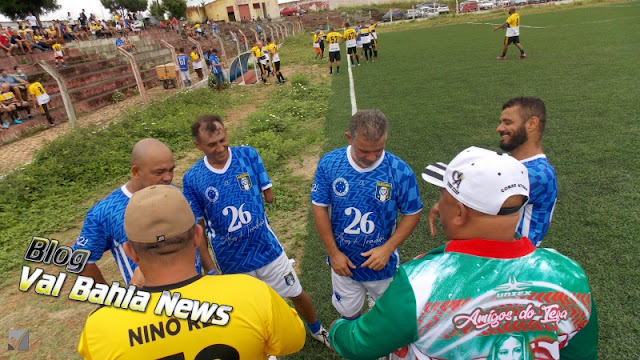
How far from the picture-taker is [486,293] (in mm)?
1300

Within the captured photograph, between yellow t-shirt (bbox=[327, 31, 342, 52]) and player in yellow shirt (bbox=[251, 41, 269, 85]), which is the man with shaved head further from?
player in yellow shirt (bbox=[251, 41, 269, 85])

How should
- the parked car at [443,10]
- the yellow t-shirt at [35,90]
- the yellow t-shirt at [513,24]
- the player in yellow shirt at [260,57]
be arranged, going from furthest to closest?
the parked car at [443,10] < the player in yellow shirt at [260,57] < the yellow t-shirt at [513,24] < the yellow t-shirt at [35,90]

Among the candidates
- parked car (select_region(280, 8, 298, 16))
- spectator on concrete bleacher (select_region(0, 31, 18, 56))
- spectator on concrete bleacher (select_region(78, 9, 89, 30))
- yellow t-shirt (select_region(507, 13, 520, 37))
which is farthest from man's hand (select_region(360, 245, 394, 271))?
parked car (select_region(280, 8, 298, 16))

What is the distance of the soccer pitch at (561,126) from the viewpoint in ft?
12.3

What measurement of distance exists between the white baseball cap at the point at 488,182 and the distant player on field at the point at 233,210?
6.91 ft

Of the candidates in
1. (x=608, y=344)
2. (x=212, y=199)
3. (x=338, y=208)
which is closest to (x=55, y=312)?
(x=212, y=199)

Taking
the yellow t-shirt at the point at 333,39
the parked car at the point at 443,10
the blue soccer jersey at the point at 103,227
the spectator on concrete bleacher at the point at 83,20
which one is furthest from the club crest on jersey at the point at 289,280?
the parked car at the point at 443,10

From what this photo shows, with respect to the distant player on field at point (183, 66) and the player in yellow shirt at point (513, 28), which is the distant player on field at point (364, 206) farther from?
the distant player on field at point (183, 66)

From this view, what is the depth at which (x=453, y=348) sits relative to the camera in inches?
53.1

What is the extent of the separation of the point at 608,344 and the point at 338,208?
2511mm

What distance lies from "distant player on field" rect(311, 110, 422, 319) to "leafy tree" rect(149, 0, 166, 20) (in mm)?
57067

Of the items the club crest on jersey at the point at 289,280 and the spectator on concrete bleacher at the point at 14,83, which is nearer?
the club crest on jersey at the point at 289,280

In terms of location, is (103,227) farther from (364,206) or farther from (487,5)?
(487,5)

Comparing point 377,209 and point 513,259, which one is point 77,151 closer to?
point 377,209
